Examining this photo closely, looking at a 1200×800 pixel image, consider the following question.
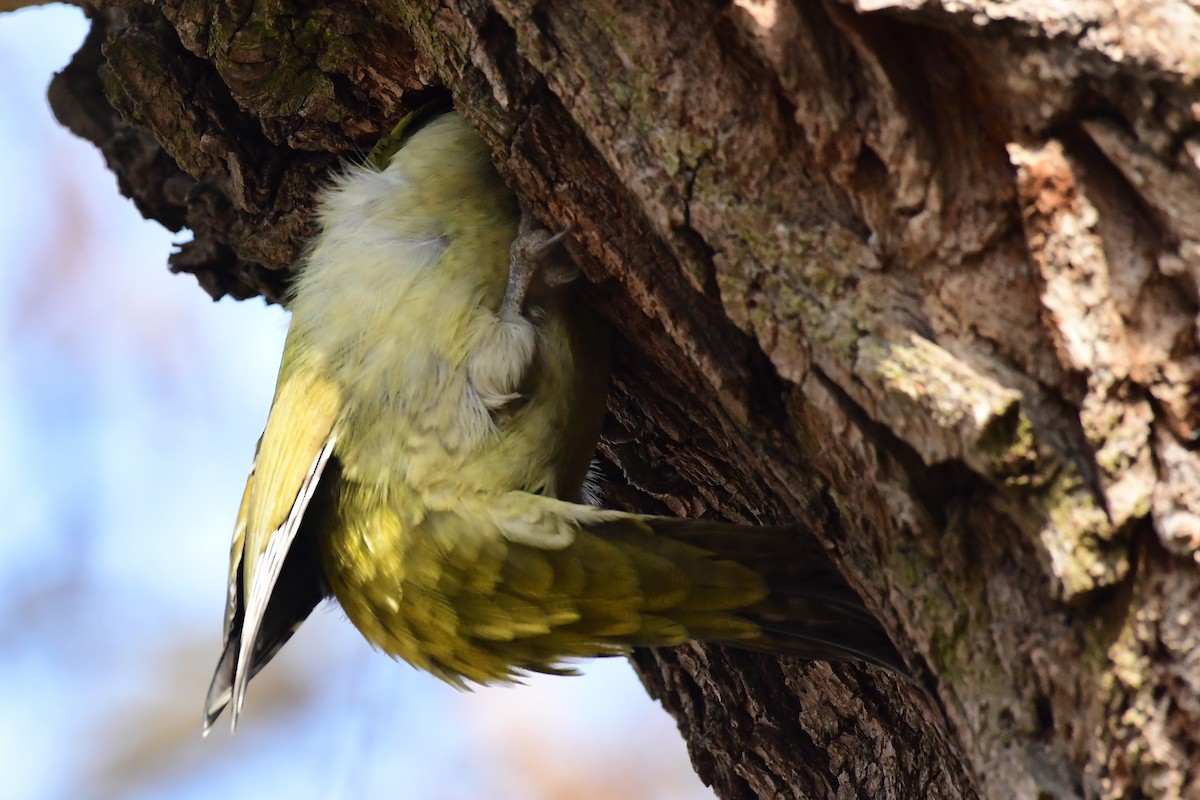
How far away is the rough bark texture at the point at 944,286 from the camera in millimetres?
1900

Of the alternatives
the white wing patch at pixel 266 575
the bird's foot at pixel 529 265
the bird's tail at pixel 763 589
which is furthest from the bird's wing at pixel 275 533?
the bird's tail at pixel 763 589

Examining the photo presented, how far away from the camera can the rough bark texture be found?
1.90 meters

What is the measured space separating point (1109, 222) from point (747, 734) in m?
2.18

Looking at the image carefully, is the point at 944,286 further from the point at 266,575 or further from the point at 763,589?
the point at 266,575

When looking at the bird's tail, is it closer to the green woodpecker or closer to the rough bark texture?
the green woodpecker

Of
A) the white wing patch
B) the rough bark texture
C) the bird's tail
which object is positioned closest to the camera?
the rough bark texture

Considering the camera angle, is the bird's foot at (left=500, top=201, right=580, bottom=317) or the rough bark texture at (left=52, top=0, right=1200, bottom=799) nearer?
the rough bark texture at (left=52, top=0, right=1200, bottom=799)

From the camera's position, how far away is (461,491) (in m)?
3.20

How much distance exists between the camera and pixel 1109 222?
6.48ft

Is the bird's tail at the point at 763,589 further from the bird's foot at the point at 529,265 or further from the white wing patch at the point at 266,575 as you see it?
the white wing patch at the point at 266,575

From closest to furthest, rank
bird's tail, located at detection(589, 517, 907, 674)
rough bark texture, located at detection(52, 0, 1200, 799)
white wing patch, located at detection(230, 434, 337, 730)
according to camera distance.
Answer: rough bark texture, located at detection(52, 0, 1200, 799) < bird's tail, located at detection(589, 517, 907, 674) < white wing patch, located at detection(230, 434, 337, 730)

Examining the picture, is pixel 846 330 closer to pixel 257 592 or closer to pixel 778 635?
pixel 778 635

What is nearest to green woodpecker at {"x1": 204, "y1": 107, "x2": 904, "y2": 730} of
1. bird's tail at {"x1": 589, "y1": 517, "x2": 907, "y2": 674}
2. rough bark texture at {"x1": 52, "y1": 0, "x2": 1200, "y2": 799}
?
bird's tail at {"x1": 589, "y1": 517, "x2": 907, "y2": 674}

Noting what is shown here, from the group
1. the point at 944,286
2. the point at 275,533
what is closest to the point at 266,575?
the point at 275,533
